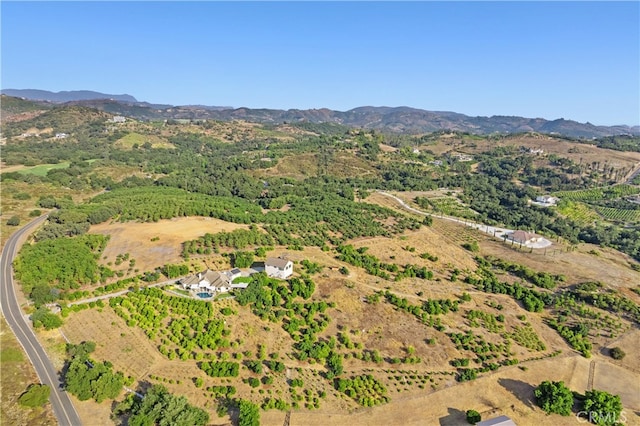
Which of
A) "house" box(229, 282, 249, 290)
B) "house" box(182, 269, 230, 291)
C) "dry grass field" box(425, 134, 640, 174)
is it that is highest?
"dry grass field" box(425, 134, 640, 174)

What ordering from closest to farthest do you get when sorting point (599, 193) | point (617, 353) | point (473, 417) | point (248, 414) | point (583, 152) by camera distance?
point (248, 414) < point (473, 417) < point (617, 353) < point (599, 193) < point (583, 152)

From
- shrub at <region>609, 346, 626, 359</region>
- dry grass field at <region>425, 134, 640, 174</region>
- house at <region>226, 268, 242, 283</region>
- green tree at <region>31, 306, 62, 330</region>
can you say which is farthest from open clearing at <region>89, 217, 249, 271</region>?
dry grass field at <region>425, 134, 640, 174</region>

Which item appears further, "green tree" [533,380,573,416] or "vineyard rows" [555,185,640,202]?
"vineyard rows" [555,185,640,202]

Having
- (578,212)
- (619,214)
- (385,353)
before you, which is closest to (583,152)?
(619,214)

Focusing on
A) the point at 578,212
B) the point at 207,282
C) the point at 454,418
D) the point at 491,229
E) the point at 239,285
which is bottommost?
the point at 454,418

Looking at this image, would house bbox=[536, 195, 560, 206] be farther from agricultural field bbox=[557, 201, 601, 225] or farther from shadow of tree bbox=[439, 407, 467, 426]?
shadow of tree bbox=[439, 407, 467, 426]

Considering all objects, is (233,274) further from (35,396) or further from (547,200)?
(547,200)
